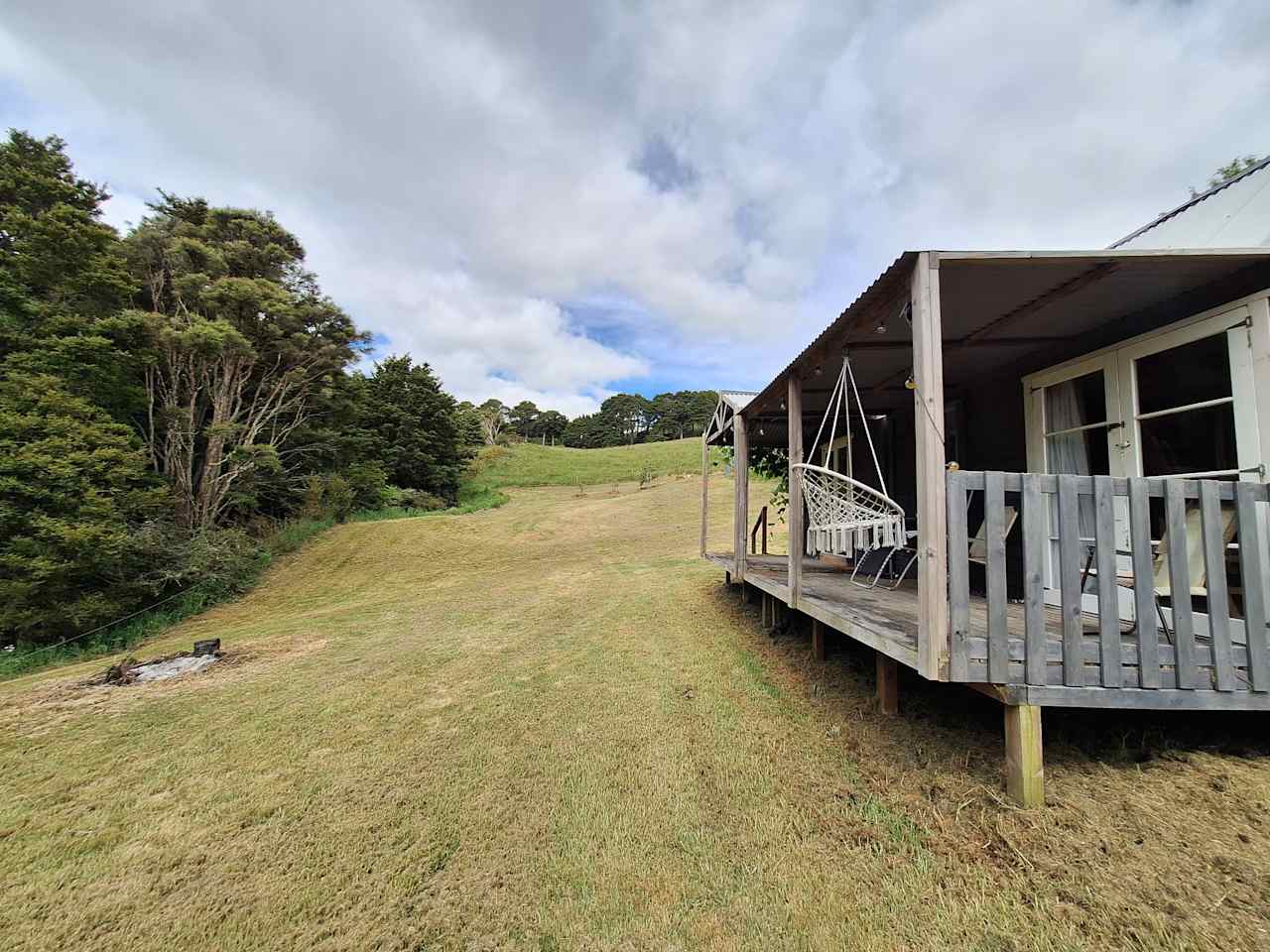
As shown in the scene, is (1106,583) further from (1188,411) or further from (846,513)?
(1188,411)

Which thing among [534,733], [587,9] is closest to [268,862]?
[534,733]

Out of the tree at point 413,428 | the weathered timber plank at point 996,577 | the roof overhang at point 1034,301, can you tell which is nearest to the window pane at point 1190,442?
the roof overhang at point 1034,301

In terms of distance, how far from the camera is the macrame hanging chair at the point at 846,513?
3117 millimetres

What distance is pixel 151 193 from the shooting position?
12219 mm

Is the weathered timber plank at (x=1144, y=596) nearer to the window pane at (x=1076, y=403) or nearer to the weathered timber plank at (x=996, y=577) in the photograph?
the weathered timber plank at (x=996, y=577)

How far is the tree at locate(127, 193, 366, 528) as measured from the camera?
11.7 metres

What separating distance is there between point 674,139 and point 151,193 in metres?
12.7

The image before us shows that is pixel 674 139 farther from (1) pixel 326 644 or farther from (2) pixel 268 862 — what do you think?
(2) pixel 268 862

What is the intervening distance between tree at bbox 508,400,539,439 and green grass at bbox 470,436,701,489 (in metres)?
23.1

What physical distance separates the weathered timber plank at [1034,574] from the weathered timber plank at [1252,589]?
1.00 metres

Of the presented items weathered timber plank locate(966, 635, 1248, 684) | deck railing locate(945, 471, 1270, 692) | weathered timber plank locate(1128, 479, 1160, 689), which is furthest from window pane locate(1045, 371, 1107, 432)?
weathered timber plank locate(966, 635, 1248, 684)

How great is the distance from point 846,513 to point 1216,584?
1.71m

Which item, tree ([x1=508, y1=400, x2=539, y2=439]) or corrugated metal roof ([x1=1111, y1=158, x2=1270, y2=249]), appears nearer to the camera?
corrugated metal roof ([x1=1111, y1=158, x2=1270, y2=249])

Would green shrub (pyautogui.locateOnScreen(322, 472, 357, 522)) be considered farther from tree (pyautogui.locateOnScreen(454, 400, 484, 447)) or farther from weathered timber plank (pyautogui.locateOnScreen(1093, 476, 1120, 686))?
weathered timber plank (pyautogui.locateOnScreen(1093, 476, 1120, 686))
